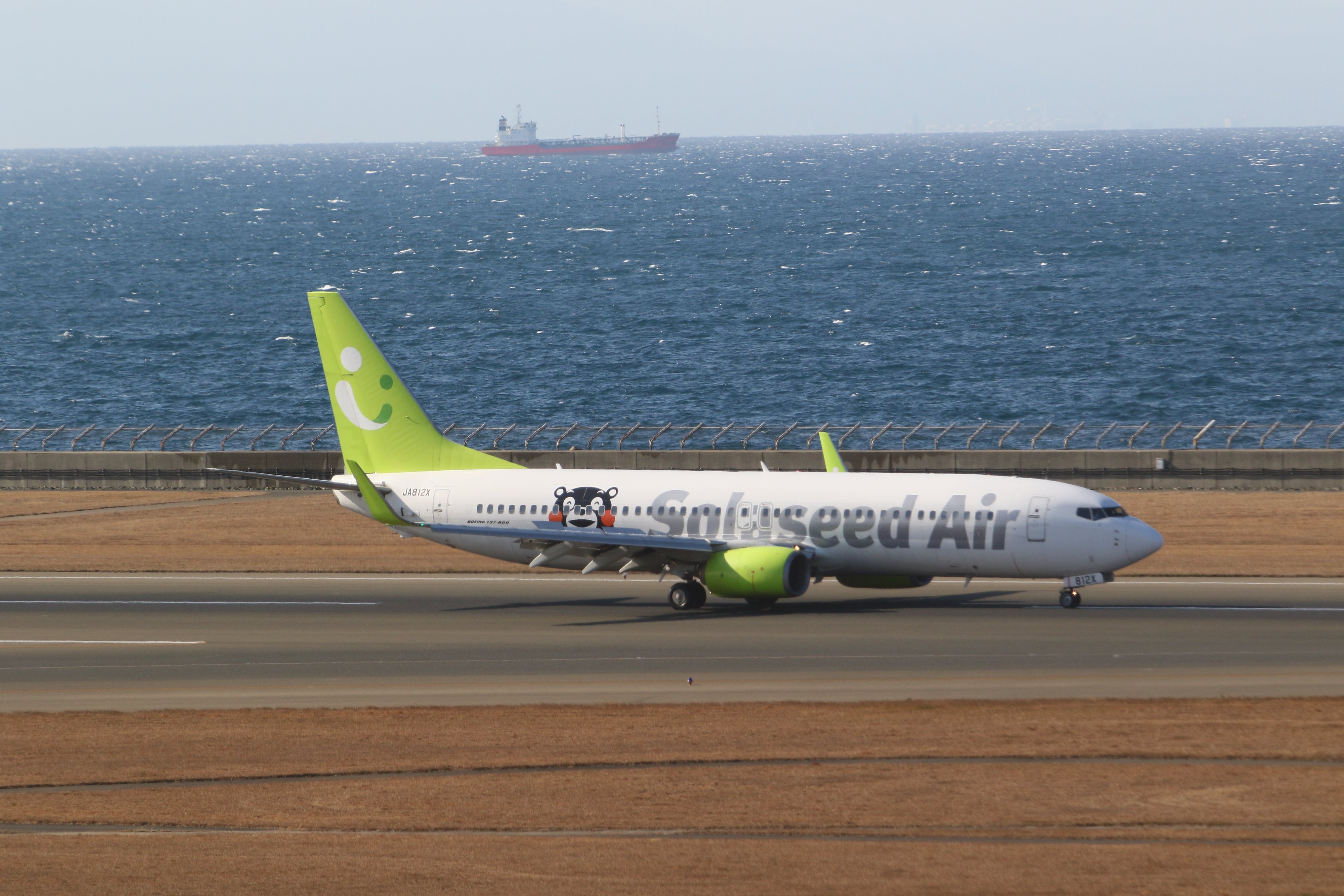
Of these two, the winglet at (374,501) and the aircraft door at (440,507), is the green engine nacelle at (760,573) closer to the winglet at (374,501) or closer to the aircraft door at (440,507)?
the aircraft door at (440,507)

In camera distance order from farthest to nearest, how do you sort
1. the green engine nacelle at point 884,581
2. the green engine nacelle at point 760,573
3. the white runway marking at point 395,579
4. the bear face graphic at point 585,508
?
the white runway marking at point 395,579 < the bear face graphic at point 585,508 < the green engine nacelle at point 884,581 < the green engine nacelle at point 760,573

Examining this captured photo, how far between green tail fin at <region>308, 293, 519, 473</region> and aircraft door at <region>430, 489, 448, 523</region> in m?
1.35

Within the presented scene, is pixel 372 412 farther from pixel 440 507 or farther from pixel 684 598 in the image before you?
pixel 684 598

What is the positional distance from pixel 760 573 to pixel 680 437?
5766 centimetres

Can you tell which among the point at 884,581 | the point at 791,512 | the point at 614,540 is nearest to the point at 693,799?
the point at 614,540

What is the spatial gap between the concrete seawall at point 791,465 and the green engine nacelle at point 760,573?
23.4 meters

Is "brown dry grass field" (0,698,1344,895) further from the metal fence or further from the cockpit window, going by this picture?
the metal fence

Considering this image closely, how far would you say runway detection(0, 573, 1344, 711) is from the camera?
121 feet

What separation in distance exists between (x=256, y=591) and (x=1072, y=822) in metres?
34.9

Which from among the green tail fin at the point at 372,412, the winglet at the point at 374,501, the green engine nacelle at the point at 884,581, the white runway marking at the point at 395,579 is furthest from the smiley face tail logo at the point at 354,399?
the green engine nacelle at the point at 884,581

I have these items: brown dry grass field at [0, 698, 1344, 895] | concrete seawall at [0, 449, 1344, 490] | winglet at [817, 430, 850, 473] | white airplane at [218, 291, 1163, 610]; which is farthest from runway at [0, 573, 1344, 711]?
concrete seawall at [0, 449, 1344, 490]

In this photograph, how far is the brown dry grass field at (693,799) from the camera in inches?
895

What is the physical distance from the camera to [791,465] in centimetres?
7538

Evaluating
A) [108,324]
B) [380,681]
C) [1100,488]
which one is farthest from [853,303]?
[380,681]
